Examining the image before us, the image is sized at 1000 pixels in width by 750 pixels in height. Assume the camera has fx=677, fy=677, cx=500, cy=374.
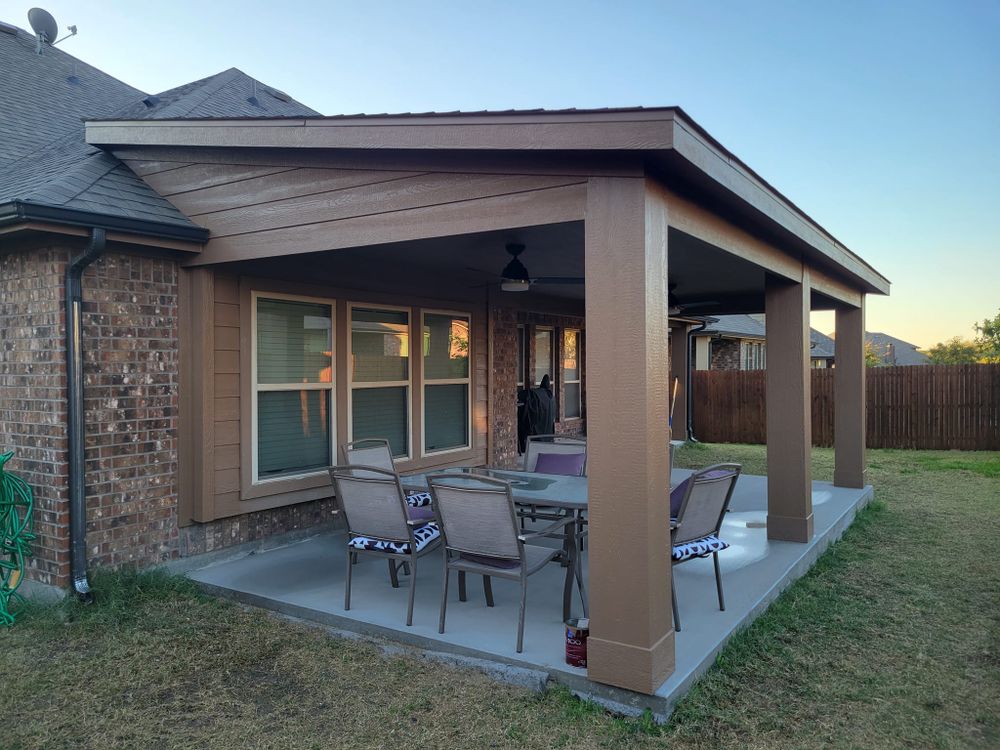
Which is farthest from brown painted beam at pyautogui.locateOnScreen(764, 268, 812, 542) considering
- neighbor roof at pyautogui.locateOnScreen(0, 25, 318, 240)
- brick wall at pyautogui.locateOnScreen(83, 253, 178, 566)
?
brick wall at pyautogui.locateOnScreen(83, 253, 178, 566)

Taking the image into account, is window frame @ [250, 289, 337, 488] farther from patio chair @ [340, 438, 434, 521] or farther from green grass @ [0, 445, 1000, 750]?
green grass @ [0, 445, 1000, 750]

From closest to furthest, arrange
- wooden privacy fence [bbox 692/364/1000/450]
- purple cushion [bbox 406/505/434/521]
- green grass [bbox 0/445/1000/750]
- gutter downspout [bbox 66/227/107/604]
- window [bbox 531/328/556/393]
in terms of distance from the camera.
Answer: green grass [bbox 0/445/1000/750] → gutter downspout [bbox 66/227/107/604] → purple cushion [bbox 406/505/434/521] → window [bbox 531/328/556/393] → wooden privacy fence [bbox 692/364/1000/450]

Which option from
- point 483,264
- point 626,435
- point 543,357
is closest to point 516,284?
point 483,264

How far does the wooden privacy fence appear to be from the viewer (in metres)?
13.1

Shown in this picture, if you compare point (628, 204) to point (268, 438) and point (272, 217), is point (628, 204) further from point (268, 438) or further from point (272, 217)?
point (268, 438)

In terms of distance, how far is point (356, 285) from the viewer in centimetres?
588

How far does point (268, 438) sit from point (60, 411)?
1.48m

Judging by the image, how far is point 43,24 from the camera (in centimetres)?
845

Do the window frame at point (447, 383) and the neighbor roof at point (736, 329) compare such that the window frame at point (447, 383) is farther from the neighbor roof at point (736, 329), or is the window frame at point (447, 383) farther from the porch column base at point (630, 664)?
the neighbor roof at point (736, 329)

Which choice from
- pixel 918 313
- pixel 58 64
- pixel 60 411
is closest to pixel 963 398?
pixel 60 411

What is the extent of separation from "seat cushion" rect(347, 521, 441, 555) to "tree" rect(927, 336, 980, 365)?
40.1 m

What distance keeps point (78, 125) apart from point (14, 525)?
15.5 feet

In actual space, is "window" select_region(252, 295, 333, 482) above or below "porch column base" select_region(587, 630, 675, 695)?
above

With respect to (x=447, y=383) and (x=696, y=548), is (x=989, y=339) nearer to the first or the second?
(x=447, y=383)
